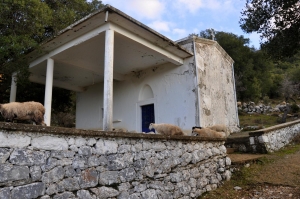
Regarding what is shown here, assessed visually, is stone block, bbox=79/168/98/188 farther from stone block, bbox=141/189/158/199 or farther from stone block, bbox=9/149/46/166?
stone block, bbox=141/189/158/199

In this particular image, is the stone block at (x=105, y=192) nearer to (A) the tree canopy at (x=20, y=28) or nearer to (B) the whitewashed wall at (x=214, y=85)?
(A) the tree canopy at (x=20, y=28)

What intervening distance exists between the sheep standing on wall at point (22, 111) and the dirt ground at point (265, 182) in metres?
4.07

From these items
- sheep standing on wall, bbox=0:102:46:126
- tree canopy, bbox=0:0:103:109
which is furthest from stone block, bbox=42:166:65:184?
tree canopy, bbox=0:0:103:109

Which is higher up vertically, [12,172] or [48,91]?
[48,91]

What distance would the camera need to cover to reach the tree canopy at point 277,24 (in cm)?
614

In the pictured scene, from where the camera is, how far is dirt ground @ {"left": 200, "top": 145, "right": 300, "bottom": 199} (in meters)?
5.62

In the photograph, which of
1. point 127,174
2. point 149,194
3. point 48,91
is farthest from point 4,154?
point 48,91

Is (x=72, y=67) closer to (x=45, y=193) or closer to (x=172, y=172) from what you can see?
(x=172, y=172)

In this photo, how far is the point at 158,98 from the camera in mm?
10594

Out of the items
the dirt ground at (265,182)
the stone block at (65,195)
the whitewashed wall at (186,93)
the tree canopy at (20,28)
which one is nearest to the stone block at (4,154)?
the stone block at (65,195)

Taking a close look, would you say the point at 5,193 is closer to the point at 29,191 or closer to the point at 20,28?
the point at 29,191

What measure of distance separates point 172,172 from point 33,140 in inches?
115

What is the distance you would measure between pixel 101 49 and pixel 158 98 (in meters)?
3.20

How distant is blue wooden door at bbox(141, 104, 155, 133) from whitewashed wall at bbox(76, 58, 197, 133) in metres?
0.20
